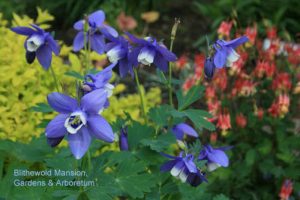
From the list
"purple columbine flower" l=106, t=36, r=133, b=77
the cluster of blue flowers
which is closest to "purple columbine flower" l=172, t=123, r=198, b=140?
the cluster of blue flowers

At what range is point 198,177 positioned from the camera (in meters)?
2.16

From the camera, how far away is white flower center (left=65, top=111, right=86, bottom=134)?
71.8 inches

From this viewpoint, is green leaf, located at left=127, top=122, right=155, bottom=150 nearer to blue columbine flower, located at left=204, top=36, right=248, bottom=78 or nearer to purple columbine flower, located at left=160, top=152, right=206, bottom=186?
purple columbine flower, located at left=160, top=152, right=206, bottom=186

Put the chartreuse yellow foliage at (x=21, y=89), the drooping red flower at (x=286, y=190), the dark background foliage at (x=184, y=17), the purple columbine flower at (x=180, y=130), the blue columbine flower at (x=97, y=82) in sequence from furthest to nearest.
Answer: the dark background foliage at (x=184, y=17) → the drooping red flower at (x=286, y=190) → the chartreuse yellow foliage at (x=21, y=89) → the purple columbine flower at (x=180, y=130) → the blue columbine flower at (x=97, y=82)

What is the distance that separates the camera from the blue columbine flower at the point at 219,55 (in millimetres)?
2150

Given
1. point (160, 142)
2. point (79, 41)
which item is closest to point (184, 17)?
point (79, 41)

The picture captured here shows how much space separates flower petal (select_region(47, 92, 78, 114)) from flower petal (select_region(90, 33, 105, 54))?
0.59 m

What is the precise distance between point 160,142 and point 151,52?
348mm

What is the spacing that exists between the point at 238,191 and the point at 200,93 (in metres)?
1.13

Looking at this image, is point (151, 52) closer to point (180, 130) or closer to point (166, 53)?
point (166, 53)

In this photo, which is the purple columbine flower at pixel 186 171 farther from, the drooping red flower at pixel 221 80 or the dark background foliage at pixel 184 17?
the dark background foliage at pixel 184 17

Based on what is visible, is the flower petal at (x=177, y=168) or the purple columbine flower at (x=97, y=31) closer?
the flower petal at (x=177, y=168)

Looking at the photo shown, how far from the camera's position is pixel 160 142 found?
2.24 metres

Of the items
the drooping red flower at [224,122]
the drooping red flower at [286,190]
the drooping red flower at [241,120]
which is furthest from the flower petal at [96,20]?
the drooping red flower at [286,190]
